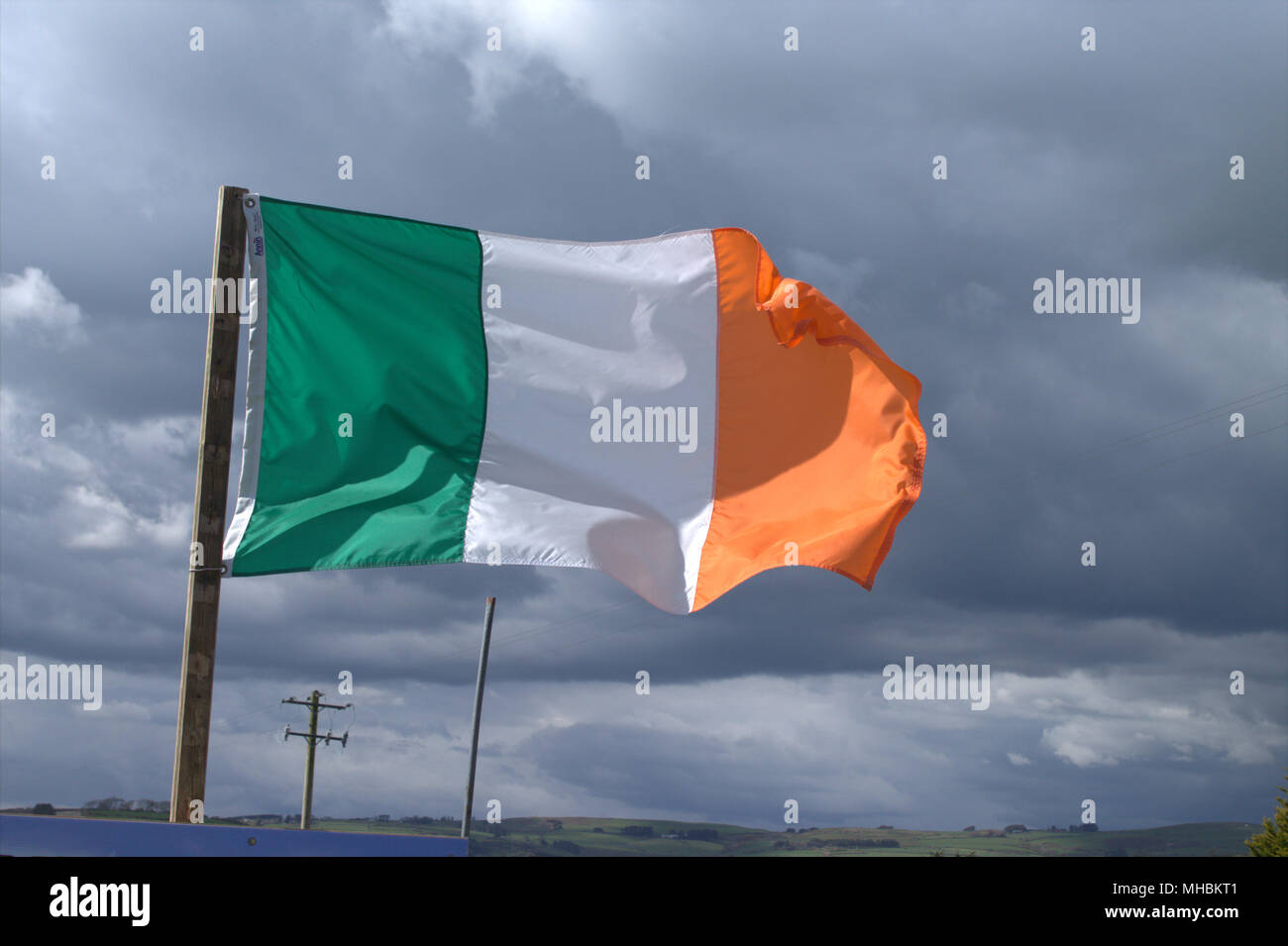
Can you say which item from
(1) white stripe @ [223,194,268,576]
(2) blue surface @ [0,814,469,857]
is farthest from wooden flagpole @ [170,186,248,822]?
(2) blue surface @ [0,814,469,857]

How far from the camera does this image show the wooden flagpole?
8.93m

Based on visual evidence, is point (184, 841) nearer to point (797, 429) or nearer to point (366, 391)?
point (366, 391)

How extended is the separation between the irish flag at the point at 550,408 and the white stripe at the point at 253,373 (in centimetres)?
2

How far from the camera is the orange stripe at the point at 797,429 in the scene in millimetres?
11156

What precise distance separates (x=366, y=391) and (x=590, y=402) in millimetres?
2011

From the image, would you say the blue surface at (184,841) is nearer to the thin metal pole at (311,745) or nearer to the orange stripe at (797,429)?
the orange stripe at (797,429)

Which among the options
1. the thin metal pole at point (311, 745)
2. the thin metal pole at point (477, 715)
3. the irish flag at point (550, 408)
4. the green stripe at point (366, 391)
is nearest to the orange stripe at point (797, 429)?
the irish flag at point (550, 408)

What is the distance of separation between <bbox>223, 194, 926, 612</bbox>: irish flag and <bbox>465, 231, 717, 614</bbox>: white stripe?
0.7 inches

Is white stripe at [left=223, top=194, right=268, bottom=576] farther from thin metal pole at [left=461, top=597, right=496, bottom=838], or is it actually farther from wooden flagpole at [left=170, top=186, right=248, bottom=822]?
thin metal pole at [left=461, top=597, right=496, bottom=838]

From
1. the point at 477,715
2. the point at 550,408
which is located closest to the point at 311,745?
the point at 477,715

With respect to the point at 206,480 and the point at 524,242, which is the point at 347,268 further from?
the point at 206,480

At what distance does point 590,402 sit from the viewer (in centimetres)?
1140
